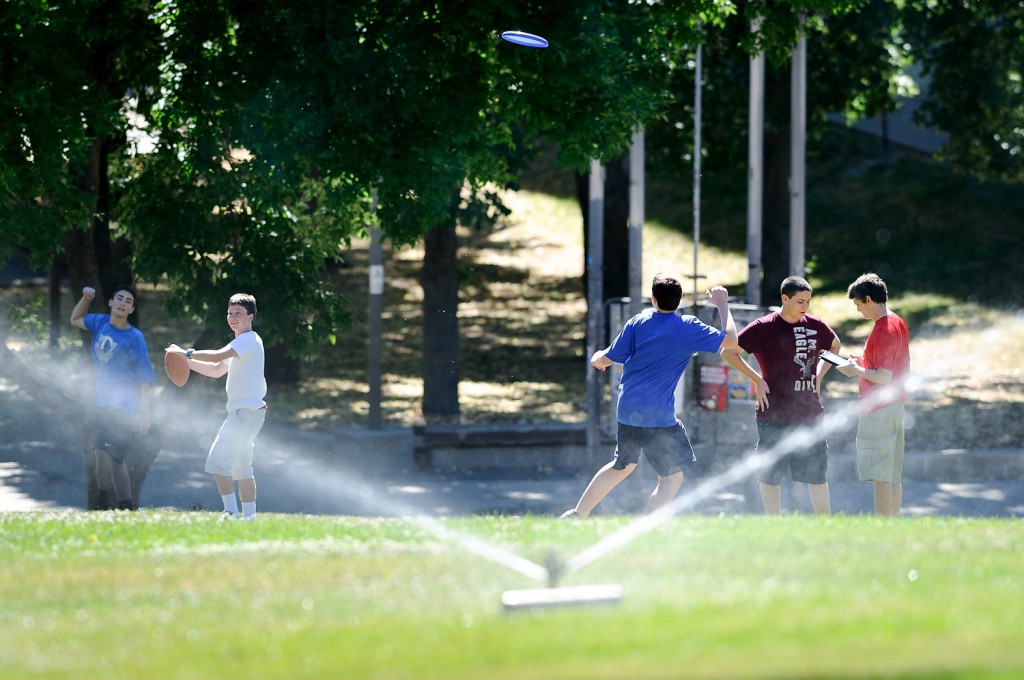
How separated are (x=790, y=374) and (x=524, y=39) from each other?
2.96 m

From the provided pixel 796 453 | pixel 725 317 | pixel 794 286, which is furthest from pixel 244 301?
pixel 796 453

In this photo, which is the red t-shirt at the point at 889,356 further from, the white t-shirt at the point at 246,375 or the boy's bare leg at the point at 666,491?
the white t-shirt at the point at 246,375

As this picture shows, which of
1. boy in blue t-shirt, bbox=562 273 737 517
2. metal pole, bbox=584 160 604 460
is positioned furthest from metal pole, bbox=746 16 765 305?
boy in blue t-shirt, bbox=562 273 737 517

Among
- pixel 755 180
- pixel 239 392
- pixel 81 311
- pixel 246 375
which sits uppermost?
pixel 755 180

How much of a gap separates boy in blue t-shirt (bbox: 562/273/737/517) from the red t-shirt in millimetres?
887

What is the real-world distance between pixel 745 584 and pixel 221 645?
229 centimetres

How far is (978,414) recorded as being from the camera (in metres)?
18.0

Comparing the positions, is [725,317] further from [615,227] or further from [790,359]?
[615,227]

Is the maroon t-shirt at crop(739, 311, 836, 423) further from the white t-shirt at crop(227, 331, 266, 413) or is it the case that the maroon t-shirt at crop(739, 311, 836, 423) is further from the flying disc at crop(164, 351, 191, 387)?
the flying disc at crop(164, 351, 191, 387)

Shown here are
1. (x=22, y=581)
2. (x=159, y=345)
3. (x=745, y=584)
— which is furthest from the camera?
(x=159, y=345)

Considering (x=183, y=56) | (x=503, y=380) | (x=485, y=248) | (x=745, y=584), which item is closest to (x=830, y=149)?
(x=485, y=248)

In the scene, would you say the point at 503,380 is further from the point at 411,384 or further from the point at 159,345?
the point at 159,345

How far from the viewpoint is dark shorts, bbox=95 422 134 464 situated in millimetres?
10875

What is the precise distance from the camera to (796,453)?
9406 mm
